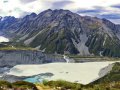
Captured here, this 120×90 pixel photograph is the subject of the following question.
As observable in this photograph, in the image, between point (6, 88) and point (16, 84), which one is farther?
point (16, 84)

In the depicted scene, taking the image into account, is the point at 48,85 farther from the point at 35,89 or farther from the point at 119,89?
the point at 119,89

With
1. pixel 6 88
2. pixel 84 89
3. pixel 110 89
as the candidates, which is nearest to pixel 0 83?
pixel 6 88

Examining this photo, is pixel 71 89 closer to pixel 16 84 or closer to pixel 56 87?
pixel 56 87

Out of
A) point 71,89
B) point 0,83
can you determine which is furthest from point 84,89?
point 0,83

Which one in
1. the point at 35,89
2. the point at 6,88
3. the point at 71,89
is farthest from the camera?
the point at 71,89

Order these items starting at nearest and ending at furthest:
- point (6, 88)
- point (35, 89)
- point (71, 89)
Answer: point (6, 88) → point (35, 89) → point (71, 89)

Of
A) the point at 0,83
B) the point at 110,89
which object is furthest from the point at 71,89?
the point at 0,83

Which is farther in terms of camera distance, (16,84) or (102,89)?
(102,89)
